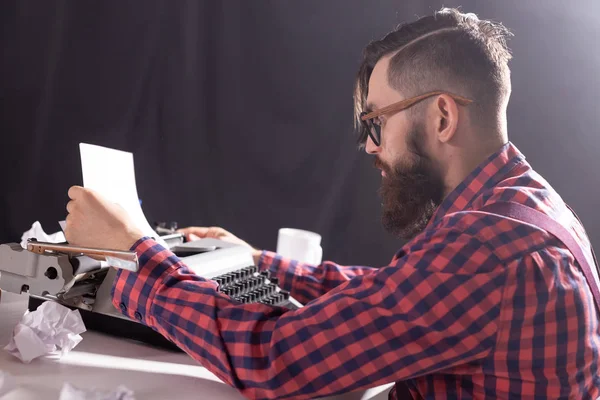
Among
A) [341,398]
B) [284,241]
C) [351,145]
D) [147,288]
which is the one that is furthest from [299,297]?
[351,145]

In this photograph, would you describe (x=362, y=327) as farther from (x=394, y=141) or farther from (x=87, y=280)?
(x=87, y=280)

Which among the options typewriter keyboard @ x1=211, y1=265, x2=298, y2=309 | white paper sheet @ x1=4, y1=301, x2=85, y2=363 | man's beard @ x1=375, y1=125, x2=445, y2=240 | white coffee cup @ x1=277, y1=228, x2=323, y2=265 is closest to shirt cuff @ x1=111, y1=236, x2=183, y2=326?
white paper sheet @ x1=4, y1=301, x2=85, y2=363

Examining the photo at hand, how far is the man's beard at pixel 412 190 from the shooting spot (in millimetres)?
1182

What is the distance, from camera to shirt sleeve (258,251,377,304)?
1613 millimetres

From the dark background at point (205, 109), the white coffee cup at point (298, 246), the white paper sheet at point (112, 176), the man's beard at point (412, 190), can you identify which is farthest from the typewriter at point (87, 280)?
the dark background at point (205, 109)

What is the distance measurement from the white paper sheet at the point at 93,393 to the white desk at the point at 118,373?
0.07ft

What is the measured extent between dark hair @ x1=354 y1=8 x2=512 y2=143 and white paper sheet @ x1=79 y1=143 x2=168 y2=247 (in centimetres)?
63

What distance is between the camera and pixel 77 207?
1131 mm

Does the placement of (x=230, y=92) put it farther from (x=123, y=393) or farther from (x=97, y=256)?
(x=123, y=393)

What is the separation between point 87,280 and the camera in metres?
1.21

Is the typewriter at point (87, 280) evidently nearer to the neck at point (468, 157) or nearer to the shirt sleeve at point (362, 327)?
the shirt sleeve at point (362, 327)

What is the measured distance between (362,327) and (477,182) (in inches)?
14.7

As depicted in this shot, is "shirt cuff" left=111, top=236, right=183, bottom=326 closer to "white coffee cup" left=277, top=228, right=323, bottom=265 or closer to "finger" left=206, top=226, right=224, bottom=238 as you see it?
"finger" left=206, top=226, right=224, bottom=238

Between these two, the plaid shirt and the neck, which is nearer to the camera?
the plaid shirt
